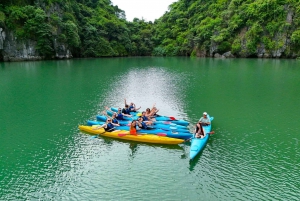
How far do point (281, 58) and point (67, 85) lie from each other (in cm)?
4884

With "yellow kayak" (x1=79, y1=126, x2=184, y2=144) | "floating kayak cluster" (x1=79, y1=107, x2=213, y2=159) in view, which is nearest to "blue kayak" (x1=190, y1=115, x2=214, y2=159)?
"floating kayak cluster" (x1=79, y1=107, x2=213, y2=159)

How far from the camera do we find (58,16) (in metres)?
56.2

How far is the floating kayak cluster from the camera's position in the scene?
1157 centimetres

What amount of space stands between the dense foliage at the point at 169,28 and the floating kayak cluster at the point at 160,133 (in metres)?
43.4

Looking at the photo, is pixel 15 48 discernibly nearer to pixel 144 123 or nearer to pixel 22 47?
pixel 22 47

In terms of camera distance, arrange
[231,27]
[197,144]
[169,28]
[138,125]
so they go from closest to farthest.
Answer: [197,144] < [138,125] < [231,27] < [169,28]

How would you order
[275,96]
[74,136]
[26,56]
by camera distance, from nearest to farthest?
[74,136] < [275,96] < [26,56]

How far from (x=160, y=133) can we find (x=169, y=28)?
79244 mm

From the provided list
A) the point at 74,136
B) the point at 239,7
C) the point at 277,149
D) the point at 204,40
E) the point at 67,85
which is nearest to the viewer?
the point at 277,149

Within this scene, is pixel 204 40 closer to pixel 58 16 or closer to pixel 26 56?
pixel 58 16

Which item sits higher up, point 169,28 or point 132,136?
point 169,28

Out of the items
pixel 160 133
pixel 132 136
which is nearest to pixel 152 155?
pixel 160 133

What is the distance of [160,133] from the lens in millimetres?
12359

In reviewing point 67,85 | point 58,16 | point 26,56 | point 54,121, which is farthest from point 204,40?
point 54,121
